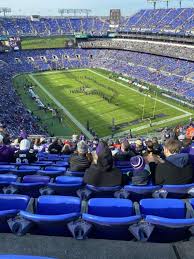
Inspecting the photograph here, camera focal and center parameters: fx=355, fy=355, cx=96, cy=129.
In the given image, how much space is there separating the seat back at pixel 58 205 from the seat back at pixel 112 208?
23 cm

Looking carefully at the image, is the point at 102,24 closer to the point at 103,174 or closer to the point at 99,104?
the point at 99,104

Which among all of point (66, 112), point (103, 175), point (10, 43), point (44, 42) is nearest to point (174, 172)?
point (103, 175)

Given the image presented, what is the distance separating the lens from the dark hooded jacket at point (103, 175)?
241 inches

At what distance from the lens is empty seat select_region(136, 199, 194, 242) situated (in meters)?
4.23

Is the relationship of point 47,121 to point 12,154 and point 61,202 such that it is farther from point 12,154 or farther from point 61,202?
point 61,202

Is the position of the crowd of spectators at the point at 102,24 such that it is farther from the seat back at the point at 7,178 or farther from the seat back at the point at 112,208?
the seat back at the point at 112,208

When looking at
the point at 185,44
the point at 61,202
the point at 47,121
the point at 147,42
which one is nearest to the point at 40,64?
the point at 147,42

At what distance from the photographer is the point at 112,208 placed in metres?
4.70

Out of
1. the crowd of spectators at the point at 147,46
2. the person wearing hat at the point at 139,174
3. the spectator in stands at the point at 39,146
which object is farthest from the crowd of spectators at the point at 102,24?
the person wearing hat at the point at 139,174

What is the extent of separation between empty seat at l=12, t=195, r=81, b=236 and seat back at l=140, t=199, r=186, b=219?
2.98 ft

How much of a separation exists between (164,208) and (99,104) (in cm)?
4987

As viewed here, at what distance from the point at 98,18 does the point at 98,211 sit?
114m

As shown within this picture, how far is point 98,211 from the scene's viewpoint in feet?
15.6

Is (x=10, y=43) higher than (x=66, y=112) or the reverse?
higher
